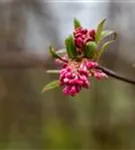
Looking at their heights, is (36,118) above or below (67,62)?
below

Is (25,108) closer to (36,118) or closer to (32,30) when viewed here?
(36,118)

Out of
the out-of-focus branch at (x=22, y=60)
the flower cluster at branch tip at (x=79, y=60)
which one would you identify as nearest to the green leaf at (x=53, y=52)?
the flower cluster at branch tip at (x=79, y=60)

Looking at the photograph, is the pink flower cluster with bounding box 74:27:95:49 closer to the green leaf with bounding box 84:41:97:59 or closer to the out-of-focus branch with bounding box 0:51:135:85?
the green leaf with bounding box 84:41:97:59

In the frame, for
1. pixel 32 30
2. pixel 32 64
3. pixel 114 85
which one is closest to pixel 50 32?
pixel 32 30

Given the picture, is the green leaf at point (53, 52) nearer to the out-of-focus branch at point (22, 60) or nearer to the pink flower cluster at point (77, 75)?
the pink flower cluster at point (77, 75)

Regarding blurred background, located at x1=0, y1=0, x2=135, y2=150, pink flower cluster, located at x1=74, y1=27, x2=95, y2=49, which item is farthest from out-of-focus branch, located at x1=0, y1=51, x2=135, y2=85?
pink flower cluster, located at x1=74, y1=27, x2=95, y2=49

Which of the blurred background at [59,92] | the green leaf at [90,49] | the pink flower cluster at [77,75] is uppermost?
the green leaf at [90,49]

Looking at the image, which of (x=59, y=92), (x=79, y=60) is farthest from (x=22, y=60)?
(x=79, y=60)
